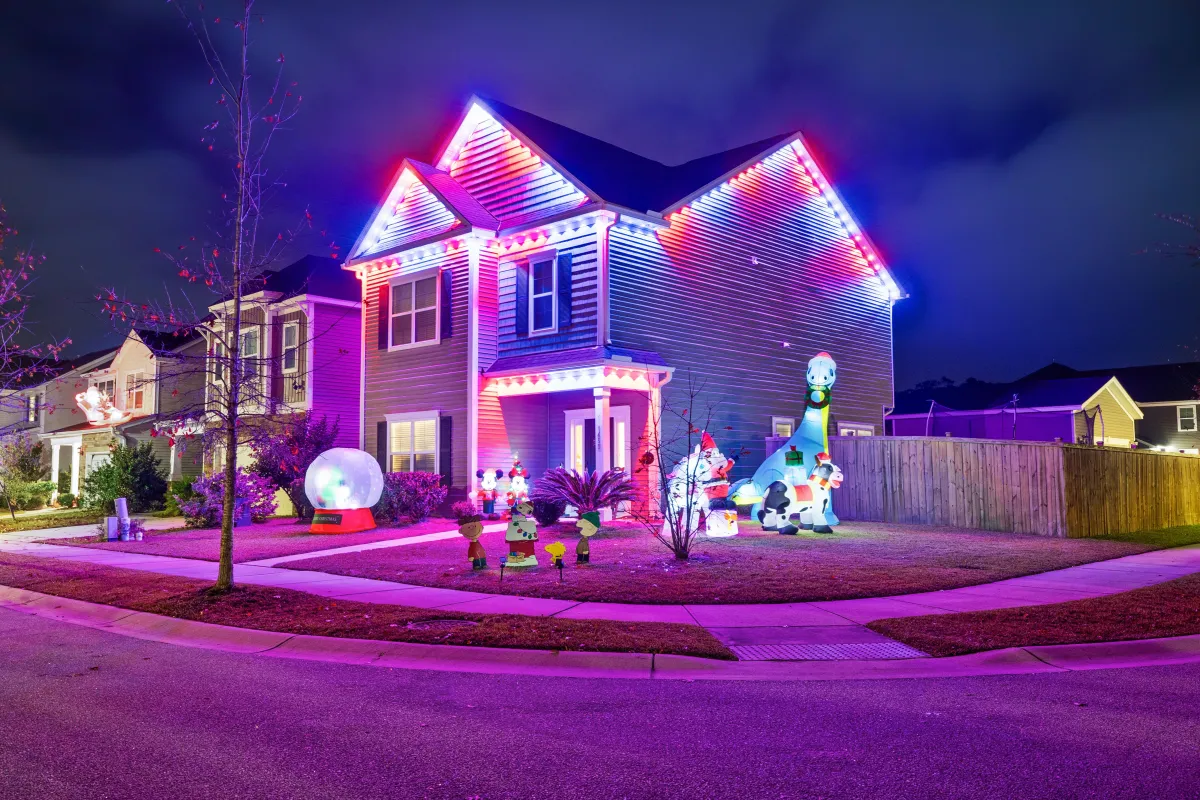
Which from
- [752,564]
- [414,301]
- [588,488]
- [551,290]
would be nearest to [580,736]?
[752,564]

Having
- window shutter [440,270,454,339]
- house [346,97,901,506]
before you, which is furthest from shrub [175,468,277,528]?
window shutter [440,270,454,339]

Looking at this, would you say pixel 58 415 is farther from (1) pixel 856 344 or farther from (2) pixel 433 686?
(2) pixel 433 686

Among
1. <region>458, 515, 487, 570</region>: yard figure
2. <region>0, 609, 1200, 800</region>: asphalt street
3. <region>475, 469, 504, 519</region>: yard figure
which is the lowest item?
<region>0, 609, 1200, 800</region>: asphalt street

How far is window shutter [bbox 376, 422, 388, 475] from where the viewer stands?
2200 cm

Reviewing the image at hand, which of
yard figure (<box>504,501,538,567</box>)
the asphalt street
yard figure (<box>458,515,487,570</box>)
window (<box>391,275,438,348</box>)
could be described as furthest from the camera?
window (<box>391,275,438,348</box>)

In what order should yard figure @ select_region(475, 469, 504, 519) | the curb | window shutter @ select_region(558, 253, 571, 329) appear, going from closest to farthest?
the curb < yard figure @ select_region(475, 469, 504, 519) < window shutter @ select_region(558, 253, 571, 329)

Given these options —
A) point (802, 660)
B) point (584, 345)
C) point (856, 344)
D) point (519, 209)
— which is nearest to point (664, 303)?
point (584, 345)

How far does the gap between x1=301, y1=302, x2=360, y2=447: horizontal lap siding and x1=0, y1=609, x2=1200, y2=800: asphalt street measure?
19.1 m

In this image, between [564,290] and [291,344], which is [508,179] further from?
[291,344]

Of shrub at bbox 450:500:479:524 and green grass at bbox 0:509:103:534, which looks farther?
green grass at bbox 0:509:103:534

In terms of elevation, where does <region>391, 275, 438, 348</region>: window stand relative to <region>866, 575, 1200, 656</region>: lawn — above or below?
above

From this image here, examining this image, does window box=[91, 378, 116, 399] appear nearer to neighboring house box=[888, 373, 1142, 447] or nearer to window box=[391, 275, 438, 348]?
window box=[391, 275, 438, 348]

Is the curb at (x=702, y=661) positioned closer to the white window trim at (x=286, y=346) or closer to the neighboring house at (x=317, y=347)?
the neighboring house at (x=317, y=347)

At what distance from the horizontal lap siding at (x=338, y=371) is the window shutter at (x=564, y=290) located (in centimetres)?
853
